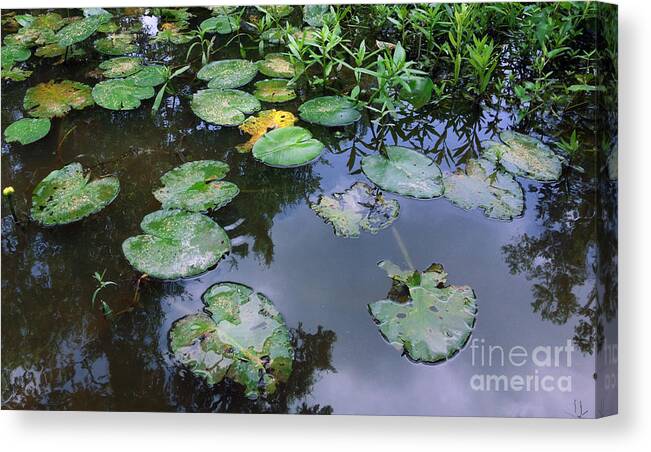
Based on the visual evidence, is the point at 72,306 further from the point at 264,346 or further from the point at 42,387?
the point at 264,346

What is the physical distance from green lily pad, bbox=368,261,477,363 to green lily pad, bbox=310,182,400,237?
19 cm

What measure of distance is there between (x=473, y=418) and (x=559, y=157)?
0.90 meters

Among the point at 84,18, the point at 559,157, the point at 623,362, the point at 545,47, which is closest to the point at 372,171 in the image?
the point at 559,157

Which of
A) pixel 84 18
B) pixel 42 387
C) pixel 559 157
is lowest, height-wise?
pixel 42 387

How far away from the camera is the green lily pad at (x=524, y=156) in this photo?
1.97 m

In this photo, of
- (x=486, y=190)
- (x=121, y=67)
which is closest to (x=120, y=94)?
(x=121, y=67)

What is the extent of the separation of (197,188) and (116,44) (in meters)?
0.70

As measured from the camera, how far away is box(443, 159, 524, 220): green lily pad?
1.92m

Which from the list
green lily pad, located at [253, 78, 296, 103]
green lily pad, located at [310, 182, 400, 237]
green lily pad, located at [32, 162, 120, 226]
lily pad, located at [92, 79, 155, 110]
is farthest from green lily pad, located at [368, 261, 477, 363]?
lily pad, located at [92, 79, 155, 110]

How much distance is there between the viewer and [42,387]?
5.97 feet

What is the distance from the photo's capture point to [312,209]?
1.95 metres

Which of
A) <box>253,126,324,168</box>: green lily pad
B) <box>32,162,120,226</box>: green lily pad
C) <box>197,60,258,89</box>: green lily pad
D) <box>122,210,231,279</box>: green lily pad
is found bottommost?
<box>122,210,231,279</box>: green lily pad

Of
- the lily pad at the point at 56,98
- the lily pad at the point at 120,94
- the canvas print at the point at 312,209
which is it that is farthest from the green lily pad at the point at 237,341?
the lily pad at the point at 56,98

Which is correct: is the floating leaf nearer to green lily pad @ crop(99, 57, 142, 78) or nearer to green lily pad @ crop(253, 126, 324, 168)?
green lily pad @ crop(253, 126, 324, 168)
